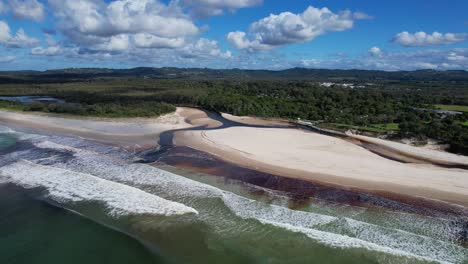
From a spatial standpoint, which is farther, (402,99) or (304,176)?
(402,99)

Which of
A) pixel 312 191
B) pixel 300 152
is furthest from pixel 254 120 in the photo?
pixel 312 191

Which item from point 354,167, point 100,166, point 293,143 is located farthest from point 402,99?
point 100,166

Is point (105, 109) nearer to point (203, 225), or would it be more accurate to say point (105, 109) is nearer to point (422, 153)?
point (203, 225)

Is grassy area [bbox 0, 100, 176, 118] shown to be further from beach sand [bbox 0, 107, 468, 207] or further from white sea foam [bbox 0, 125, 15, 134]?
white sea foam [bbox 0, 125, 15, 134]

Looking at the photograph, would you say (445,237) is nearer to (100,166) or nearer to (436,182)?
(436,182)

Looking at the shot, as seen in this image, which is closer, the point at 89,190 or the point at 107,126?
the point at 89,190

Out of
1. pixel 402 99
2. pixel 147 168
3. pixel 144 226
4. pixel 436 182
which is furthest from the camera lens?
pixel 402 99

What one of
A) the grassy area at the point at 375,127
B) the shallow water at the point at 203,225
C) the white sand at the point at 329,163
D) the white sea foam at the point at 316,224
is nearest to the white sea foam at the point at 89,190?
the shallow water at the point at 203,225
